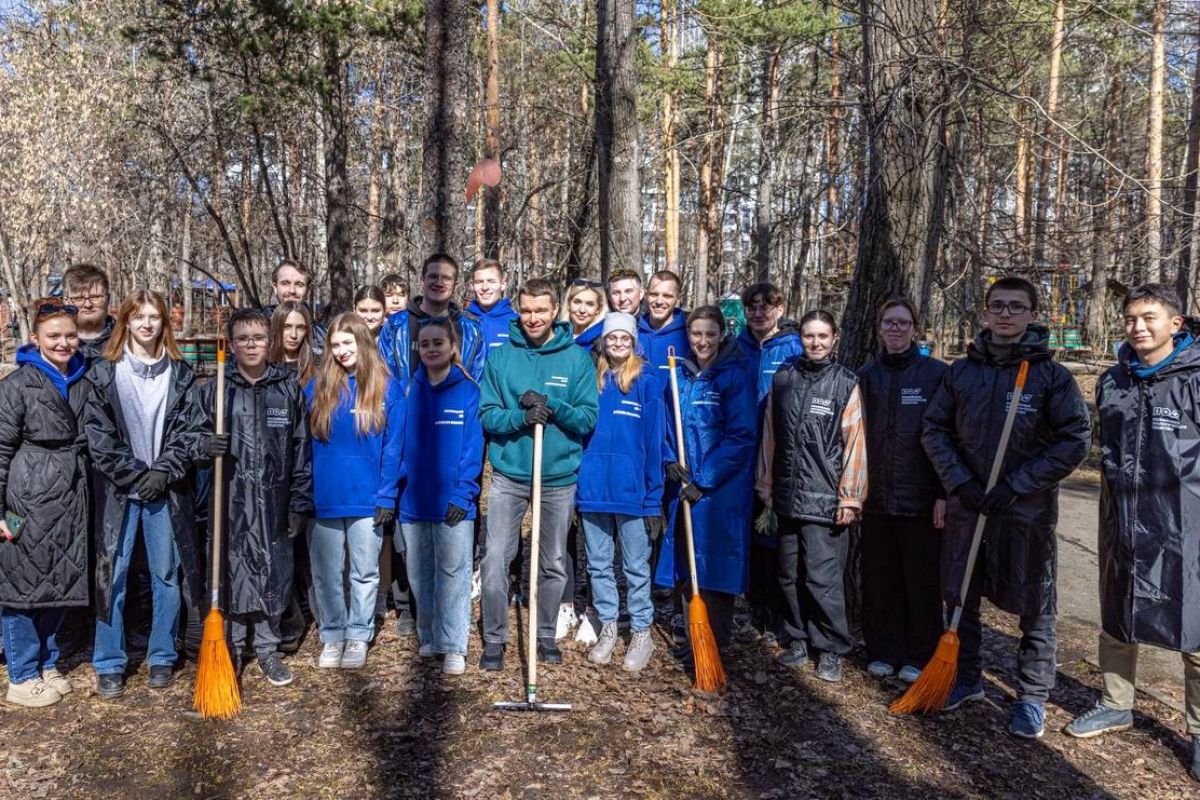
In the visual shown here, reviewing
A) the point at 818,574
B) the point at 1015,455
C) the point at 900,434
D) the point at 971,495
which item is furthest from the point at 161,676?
the point at 1015,455

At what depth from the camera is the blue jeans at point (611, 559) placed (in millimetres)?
4863

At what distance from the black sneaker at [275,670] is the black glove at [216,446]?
1.18 meters

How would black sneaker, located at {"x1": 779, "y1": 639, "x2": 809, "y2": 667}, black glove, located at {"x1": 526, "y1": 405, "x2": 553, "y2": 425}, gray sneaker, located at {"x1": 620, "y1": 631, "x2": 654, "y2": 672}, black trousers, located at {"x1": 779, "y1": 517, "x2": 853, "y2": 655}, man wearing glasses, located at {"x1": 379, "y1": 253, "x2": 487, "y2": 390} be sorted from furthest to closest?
1. man wearing glasses, located at {"x1": 379, "y1": 253, "x2": 487, "y2": 390}
2. black sneaker, located at {"x1": 779, "y1": 639, "x2": 809, "y2": 667}
3. gray sneaker, located at {"x1": 620, "y1": 631, "x2": 654, "y2": 672}
4. black trousers, located at {"x1": 779, "y1": 517, "x2": 853, "y2": 655}
5. black glove, located at {"x1": 526, "y1": 405, "x2": 553, "y2": 425}

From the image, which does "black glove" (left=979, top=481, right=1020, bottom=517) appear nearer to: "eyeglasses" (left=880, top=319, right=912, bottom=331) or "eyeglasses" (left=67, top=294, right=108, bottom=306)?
"eyeglasses" (left=880, top=319, right=912, bottom=331)

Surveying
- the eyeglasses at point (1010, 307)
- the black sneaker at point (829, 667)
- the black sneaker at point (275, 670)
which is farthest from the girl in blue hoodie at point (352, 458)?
the eyeglasses at point (1010, 307)

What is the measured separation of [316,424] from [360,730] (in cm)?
163

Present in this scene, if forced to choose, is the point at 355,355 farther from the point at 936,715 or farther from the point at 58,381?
the point at 936,715

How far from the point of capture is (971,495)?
4.25m

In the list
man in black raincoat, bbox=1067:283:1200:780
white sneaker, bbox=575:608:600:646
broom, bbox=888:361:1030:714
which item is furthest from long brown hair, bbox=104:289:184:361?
man in black raincoat, bbox=1067:283:1200:780

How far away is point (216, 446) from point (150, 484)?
0.37 metres

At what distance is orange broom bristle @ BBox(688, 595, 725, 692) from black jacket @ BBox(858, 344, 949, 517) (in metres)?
1.12

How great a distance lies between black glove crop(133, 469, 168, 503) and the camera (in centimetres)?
429

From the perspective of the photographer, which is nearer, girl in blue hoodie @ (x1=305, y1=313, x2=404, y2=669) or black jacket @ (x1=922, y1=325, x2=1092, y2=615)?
black jacket @ (x1=922, y1=325, x2=1092, y2=615)

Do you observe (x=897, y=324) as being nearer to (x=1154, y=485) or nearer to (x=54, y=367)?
(x=1154, y=485)
